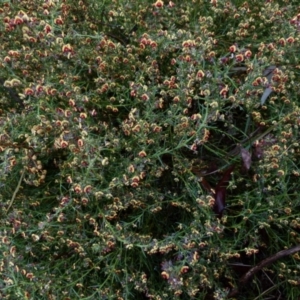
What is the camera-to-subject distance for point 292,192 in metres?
1.92

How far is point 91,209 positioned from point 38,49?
1.82 feet

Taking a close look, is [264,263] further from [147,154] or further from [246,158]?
[147,154]

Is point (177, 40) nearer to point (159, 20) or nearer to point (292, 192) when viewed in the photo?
point (159, 20)

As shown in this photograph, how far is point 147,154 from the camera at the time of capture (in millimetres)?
1796

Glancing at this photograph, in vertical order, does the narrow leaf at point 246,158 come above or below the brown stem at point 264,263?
above


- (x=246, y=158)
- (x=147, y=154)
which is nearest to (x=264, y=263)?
(x=246, y=158)

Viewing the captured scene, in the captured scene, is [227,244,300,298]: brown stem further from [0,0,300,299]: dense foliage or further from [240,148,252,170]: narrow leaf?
[240,148,252,170]: narrow leaf

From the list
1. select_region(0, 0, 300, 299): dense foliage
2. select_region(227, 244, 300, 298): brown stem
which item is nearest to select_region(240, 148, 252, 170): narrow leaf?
select_region(0, 0, 300, 299): dense foliage

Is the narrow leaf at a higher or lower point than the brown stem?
higher

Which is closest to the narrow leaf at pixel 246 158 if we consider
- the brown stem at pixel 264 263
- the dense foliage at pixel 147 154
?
the dense foliage at pixel 147 154

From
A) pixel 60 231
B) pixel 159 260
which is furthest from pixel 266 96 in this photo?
pixel 60 231

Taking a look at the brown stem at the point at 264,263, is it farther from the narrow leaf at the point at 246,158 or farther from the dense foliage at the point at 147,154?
the narrow leaf at the point at 246,158

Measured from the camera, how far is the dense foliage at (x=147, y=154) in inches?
67.9

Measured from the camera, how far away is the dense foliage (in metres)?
1.72
